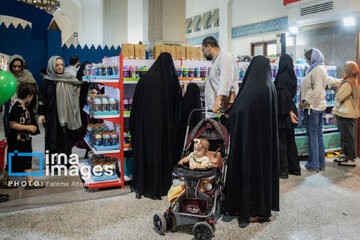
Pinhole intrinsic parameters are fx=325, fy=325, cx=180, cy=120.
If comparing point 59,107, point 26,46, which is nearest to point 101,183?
point 59,107

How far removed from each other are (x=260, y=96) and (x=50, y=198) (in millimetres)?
2652

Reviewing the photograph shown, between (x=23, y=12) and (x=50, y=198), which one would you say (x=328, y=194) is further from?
(x=23, y=12)

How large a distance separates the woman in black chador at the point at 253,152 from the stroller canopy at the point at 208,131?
10cm

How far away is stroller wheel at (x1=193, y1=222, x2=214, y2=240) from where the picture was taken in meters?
2.74

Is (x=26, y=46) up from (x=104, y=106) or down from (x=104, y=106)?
up

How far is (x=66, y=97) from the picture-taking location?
4711mm

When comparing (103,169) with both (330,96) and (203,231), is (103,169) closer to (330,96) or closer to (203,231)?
(203,231)

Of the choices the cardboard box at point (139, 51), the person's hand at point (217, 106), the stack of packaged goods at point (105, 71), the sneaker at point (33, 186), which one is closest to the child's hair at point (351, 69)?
the person's hand at point (217, 106)

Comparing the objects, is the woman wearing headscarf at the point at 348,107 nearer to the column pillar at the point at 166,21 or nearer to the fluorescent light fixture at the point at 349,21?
the fluorescent light fixture at the point at 349,21

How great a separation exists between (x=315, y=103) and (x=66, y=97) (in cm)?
367

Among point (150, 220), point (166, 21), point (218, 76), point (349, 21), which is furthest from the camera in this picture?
point (166, 21)

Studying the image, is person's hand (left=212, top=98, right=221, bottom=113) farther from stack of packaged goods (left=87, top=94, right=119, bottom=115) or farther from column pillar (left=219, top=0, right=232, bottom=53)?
column pillar (left=219, top=0, right=232, bottom=53)

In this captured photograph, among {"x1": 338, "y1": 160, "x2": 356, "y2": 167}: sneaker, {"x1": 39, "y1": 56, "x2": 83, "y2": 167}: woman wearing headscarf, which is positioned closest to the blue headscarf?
{"x1": 338, "y1": 160, "x2": 356, "y2": 167}: sneaker

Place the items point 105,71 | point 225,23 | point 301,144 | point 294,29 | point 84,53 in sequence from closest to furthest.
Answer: point 105,71 → point 301,144 → point 294,29 → point 84,53 → point 225,23
